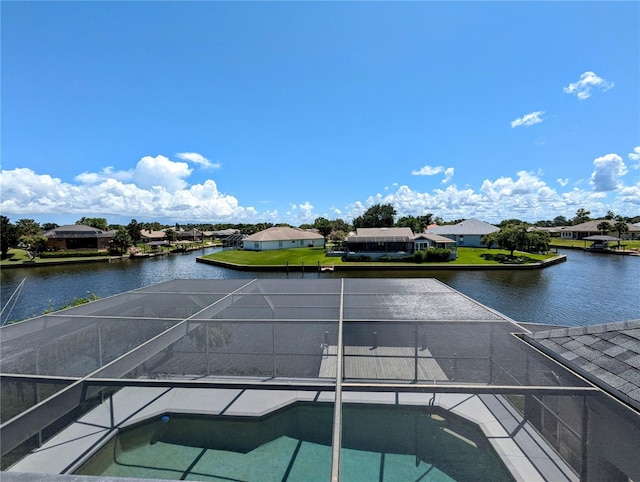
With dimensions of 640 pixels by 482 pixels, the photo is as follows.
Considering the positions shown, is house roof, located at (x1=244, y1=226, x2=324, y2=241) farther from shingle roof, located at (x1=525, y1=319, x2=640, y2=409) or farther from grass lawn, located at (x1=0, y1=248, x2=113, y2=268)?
shingle roof, located at (x1=525, y1=319, x2=640, y2=409)

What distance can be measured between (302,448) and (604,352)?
3.78 m

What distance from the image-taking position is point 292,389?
342cm

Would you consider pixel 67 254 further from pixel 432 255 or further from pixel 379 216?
pixel 379 216

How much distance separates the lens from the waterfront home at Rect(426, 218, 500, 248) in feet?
160

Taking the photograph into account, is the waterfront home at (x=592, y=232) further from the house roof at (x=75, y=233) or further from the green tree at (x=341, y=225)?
the house roof at (x=75, y=233)

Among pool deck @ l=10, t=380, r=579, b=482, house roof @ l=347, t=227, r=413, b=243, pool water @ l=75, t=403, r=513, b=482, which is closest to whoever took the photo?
pool water @ l=75, t=403, r=513, b=482

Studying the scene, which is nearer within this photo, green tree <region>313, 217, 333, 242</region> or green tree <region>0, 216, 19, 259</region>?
green tree <region>0, 216, 19, 259</region>

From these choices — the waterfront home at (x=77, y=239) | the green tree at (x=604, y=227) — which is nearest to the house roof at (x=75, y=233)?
the waterfront home at (x=77, y=239)

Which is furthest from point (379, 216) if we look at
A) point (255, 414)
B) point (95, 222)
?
point (95, 222)

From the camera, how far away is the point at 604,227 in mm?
55438

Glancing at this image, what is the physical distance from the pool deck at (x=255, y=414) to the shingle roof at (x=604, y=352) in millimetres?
957

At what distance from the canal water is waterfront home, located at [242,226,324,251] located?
1111cm

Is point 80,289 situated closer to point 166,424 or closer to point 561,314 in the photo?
point 166,424

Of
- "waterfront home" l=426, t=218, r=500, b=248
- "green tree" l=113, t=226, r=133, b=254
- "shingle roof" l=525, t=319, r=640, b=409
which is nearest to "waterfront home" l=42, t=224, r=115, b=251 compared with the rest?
"green tree" l=113, t=226, r=133, b=254
